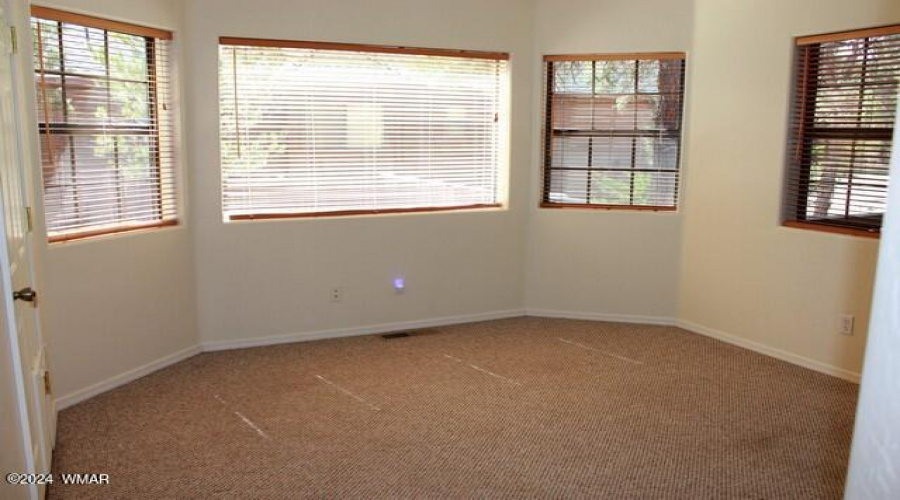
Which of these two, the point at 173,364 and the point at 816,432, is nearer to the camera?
the point at 816,432

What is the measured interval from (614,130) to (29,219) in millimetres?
3872

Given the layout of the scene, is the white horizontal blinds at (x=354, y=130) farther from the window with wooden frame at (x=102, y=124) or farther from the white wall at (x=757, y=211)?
the white wall at (x=757, y=211)

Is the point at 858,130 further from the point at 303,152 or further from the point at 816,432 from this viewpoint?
the point at 303,152

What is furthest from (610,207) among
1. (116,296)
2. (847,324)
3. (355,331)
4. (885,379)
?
(885,379)

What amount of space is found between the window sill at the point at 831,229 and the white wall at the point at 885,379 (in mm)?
2884

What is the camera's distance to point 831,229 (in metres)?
4.48

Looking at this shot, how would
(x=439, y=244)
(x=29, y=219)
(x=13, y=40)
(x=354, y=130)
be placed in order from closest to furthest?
(x=13, y=40) < (x=29, y=219) < (x=354, y=130) < (x=439, y=244)

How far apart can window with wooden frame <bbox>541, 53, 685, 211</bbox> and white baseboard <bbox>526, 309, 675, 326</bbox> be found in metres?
0.82

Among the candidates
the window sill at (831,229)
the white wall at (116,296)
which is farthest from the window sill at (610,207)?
the white wall at (116,296)

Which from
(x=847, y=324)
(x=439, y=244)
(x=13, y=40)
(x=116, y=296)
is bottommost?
(x=847, y=324)

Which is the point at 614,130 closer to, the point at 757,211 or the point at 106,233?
the point at 757,211

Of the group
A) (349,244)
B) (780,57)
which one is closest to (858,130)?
(780,57)

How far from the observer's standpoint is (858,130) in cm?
435

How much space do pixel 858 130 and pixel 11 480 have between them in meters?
4.45
